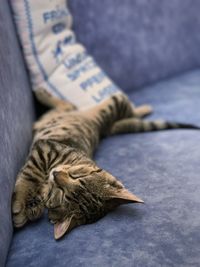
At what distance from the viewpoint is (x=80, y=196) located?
138cm

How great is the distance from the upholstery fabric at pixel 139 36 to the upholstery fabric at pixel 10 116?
533mm

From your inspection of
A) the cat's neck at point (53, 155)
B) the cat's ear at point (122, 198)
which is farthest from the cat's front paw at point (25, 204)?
the cat's ear at point (122, 198)

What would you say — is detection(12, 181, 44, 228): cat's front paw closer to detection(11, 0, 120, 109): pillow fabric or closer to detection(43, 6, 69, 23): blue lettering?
detection(11, 0, 120, 109): pillow fabric

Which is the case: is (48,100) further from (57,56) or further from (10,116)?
(10,116)

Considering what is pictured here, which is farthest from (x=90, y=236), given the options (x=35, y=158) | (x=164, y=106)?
(x=164, y=106)

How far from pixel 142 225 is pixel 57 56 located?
1075mm

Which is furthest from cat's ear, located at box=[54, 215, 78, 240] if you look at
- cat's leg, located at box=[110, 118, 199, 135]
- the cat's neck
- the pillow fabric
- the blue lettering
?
the blue lettering

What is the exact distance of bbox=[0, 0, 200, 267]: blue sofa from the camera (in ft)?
3.89

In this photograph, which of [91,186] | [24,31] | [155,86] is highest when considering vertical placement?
[24,31]

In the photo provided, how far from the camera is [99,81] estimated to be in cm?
217

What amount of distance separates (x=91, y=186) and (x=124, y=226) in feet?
0.60

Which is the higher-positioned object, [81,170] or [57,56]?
[57,56]

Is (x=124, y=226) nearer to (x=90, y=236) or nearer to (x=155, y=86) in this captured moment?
(x=90, y=236)

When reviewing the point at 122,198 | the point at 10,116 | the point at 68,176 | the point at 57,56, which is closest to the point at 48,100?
the point at 57,56
